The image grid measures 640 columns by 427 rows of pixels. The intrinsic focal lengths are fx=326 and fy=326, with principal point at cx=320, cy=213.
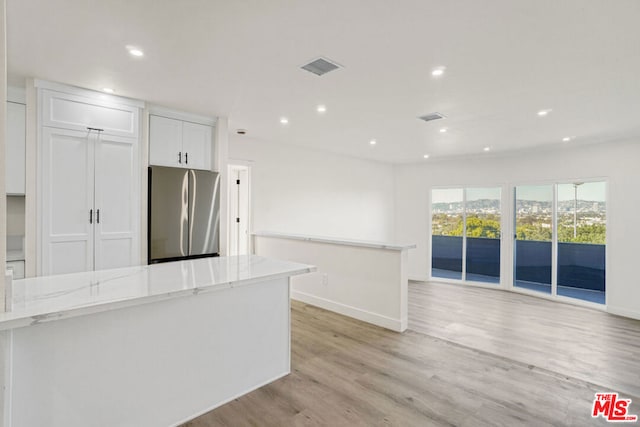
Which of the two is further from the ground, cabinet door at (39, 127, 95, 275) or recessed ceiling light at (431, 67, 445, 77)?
recessed ceiling light at (431, 67, 445, 77)

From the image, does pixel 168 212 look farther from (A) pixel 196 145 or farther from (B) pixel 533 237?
(B) pixel 533 237

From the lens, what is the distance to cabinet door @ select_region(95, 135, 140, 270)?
127 inches

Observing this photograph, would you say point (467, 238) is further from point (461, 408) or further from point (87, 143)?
point (87, 143)

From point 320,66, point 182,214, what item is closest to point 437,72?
point 320,66

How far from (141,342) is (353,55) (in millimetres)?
2327

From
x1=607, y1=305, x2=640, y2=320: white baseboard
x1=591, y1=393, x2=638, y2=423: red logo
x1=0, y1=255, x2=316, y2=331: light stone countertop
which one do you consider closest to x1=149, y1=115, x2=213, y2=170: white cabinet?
x1=0, y1=255, x2=316, y2=331: light stone countertop

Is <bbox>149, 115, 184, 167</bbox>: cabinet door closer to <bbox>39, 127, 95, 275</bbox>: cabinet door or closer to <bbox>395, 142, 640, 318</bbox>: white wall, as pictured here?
<bbox>39, 127, 95, 275</bbox>: cabinet door

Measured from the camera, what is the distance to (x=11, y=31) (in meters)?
2.12

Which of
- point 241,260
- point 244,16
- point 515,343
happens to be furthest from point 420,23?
point 515,343

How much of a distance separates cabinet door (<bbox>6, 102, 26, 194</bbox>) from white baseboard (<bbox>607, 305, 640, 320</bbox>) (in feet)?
24.5

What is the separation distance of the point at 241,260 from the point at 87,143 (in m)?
1.98

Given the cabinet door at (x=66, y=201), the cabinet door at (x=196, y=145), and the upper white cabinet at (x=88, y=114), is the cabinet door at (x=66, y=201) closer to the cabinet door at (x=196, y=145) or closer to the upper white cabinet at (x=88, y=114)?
the upper white cabinet at (x=88, y=114)

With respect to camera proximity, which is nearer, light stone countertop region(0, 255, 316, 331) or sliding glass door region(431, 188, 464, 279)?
light stone countertop region(0, 255, 316, 331)

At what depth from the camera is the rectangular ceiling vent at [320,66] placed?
253 cm
